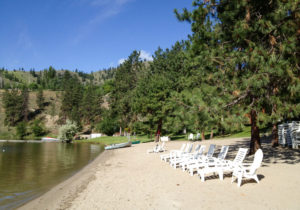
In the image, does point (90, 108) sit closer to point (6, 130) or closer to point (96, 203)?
point (6, 130)

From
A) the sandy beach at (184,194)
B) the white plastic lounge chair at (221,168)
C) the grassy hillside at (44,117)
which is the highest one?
the grassy hillside at (44,117)

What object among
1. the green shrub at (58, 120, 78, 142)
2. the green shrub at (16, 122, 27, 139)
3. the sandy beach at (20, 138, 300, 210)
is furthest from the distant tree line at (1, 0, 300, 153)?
the green shrub at (16, 122, 27, 139)

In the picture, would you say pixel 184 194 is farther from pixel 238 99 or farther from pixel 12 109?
pixel 12 109

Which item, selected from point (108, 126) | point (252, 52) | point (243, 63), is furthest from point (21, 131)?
point (252, 52)

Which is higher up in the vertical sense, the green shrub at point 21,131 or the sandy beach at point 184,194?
the green shrub at point 21,131

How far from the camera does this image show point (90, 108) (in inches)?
3403

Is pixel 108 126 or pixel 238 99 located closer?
pixel 238 99

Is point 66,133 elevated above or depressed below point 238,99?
below

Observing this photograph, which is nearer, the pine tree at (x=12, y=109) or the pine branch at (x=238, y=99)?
the pine branch at (x=238, y=99)

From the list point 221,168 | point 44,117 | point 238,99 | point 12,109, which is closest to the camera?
point 221,168

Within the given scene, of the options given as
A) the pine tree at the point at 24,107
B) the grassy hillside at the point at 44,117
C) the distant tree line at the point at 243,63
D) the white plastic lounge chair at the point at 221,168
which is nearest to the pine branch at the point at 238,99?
the distant tree line at the point at 243,63

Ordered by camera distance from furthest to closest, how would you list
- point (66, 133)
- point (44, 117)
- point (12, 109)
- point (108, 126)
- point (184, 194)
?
point (44, 117), point (12, 109), point (108, 126), point (66, 133), point (184, 194)

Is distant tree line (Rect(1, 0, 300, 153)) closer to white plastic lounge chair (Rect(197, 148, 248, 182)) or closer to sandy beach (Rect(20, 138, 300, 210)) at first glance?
white plastic lounge chair (Rect(197, 148, 248, 182))

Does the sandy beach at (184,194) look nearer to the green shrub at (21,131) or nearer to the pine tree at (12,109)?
the green shrub at (21,131)
